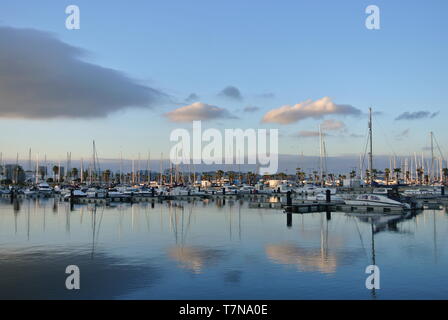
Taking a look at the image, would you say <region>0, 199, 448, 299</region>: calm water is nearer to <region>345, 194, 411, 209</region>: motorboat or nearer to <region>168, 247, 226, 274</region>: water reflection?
<region>168, 247, 226, 274</region>: water reflection

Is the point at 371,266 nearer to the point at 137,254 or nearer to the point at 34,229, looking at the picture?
the point at 137,254

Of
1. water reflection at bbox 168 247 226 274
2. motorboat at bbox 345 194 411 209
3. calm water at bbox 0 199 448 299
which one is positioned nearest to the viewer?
calm water at bbox 0 199 448 299

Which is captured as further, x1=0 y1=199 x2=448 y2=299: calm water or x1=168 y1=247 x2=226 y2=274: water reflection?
x1=168 y1=247 x2=226 y2=274: water reflection

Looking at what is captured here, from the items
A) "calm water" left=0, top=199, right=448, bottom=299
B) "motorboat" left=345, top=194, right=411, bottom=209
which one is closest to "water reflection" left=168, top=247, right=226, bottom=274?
"calm water" left=0, top=199, right=448, bottom=299

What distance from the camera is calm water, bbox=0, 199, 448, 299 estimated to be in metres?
17.5

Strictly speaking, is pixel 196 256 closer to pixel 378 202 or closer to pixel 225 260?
pixel 225 260

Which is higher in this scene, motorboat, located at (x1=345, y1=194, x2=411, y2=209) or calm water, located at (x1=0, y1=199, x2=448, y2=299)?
motorboat, located at (x1=345, y1=194, x2=411, y2=209)

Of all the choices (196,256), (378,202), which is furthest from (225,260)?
(378,202)

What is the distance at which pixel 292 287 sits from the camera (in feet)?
58.2

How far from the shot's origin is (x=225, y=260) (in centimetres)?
2392

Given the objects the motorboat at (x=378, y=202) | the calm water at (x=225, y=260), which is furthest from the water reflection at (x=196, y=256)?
the motorboat at (x=378, y=202)

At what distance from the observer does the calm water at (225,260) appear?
17.5 metres
